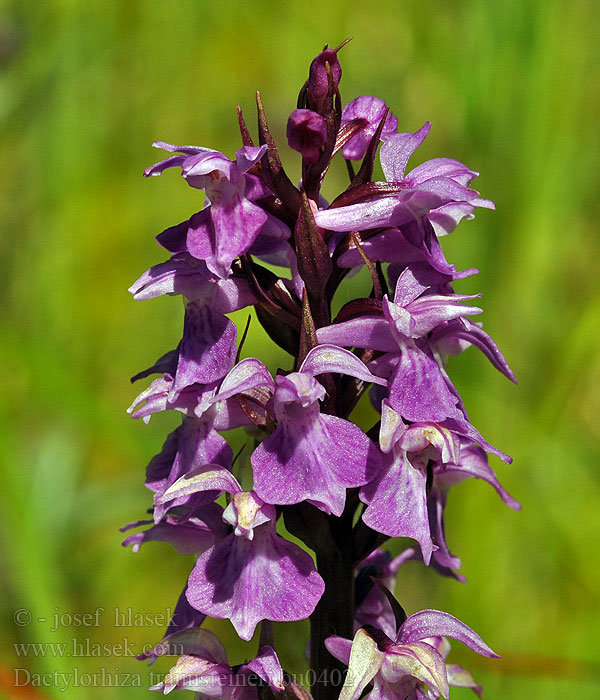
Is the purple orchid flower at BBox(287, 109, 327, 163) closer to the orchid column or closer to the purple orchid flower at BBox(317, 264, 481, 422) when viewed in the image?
the orchid column

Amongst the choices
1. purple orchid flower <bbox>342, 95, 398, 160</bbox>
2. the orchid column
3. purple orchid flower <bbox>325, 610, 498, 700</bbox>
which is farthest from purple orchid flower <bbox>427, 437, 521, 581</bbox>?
purple orchid flower <bbox>342, 95, 398, 160</bbox>

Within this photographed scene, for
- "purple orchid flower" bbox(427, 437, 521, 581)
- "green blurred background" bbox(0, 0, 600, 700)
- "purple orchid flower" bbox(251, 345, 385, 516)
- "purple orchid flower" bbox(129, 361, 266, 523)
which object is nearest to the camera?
"purple orchid flower" bbox(251, 345, 385, 516)

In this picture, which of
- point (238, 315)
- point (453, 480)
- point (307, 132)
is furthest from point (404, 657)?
point (238, 315)

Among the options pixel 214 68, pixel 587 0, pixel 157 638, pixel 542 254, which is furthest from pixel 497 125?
pixel 214 68

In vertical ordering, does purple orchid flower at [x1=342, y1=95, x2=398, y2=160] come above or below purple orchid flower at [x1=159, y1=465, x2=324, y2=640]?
above

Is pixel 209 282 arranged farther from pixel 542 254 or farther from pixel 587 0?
pixel 587 0

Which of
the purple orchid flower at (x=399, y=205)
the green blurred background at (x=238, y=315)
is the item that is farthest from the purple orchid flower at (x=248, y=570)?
the green blurred background at (x=238, y=315)

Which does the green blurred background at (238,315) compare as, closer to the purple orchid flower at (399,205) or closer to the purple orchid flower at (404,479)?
the purple orchid flower at (404,479)

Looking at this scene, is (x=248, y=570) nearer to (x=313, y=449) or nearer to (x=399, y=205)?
(x=313, y=449)
